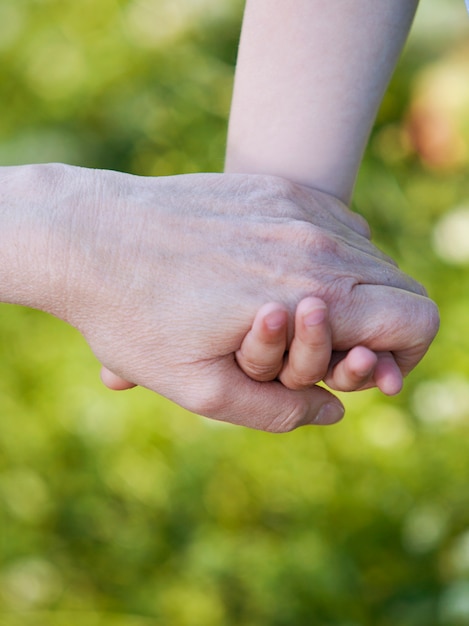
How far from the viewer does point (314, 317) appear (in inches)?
27.6

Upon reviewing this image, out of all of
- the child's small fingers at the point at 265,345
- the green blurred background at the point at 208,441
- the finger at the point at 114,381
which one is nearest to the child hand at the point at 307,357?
the child's small fingers at the point at 265,345

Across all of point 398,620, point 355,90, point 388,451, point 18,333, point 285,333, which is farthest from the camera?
point 18,333

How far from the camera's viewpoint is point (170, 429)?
4.98 ft

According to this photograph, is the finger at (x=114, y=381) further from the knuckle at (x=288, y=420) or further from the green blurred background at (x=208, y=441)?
the green blurred background at (x=208, y=441)

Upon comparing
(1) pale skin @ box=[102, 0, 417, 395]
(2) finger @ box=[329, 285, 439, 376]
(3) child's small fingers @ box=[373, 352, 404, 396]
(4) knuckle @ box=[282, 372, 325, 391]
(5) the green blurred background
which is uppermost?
(1) pale skin @ box=[102, 0, 417, 395]

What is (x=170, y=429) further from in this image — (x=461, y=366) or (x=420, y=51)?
(x=420, y=51)

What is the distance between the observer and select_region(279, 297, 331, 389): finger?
705mm

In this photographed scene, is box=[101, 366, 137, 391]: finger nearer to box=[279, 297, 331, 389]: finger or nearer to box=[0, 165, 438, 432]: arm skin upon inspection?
box=[0, 165, 438, 432]: arm skin

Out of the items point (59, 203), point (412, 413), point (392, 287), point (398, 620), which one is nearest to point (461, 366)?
point (412, 413)

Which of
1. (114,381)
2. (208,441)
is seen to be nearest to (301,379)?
(114,381)

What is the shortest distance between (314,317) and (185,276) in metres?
0.12

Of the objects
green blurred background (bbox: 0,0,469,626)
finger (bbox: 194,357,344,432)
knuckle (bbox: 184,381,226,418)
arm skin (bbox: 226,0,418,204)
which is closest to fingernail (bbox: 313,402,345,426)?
finger (bbox: 194,357,344,432)

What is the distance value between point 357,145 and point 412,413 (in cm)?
73

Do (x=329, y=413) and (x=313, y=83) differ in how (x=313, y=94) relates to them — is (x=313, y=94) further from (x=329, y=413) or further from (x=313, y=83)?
(x=329, y=413)
